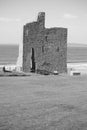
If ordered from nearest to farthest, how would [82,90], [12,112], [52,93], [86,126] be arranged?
[86,126]
[12,112]
[52,93]
[82,90]

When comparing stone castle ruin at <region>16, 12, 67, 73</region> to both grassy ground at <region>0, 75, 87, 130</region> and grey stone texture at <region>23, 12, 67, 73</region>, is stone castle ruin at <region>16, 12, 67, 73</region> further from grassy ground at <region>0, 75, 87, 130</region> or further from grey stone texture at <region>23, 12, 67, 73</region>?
grassy ground at <region>0, 75, 87, 130</region>

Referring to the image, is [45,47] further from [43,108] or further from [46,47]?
[43,108]

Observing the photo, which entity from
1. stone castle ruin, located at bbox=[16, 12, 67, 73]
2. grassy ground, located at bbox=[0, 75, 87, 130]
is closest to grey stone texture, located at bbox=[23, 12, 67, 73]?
stone castle ruin, located at bbox=[16, 12, 67, 73]

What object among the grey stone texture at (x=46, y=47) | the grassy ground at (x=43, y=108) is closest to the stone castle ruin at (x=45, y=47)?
the grey stone texture at (x=46, y=47)

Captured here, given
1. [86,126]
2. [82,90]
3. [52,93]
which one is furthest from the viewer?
[82,90]

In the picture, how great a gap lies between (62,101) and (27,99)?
2.02 meters

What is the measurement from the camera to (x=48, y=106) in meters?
14.6

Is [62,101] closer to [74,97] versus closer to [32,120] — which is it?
[74,97]

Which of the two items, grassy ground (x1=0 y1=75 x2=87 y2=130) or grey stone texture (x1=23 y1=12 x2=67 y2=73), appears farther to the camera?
grey stone texture (x1=23 y1=12 x2=67 y2=73)

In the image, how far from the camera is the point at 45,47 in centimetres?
3444

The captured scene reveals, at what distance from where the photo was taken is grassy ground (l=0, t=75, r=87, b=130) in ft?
37.8

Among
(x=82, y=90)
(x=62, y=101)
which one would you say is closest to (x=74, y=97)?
(x=62, y=101)

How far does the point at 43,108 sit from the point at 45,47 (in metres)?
20.7

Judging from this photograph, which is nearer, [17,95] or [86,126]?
[86,126]
